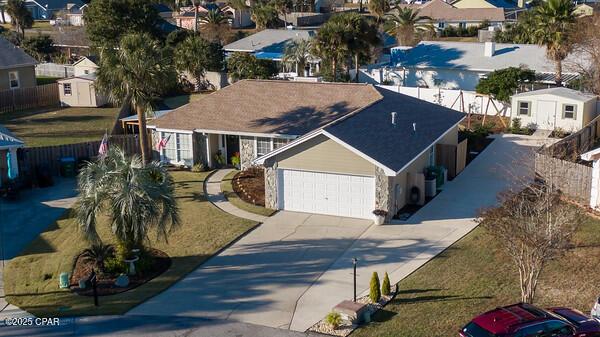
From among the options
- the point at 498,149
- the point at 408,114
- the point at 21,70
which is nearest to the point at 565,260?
the point at 408,114

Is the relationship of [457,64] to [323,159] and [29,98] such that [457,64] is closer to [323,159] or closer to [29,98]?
[323,159]

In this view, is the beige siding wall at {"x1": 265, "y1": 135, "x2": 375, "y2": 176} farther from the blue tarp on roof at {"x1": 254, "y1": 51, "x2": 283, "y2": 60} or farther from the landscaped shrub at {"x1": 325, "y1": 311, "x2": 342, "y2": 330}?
the blue tarp on roof at {"x1": 254, "y1": 51, "x2": 283, "y2": 60}

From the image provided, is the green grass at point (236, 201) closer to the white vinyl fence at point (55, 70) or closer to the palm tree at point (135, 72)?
the palm tree at point (135, 72)

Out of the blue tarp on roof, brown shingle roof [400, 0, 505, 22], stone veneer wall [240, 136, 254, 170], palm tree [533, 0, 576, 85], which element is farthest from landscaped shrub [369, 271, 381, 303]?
brown shingle roof [400, 0, 505, 22]

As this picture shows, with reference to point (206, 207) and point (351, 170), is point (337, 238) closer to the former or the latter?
point (351, 170)

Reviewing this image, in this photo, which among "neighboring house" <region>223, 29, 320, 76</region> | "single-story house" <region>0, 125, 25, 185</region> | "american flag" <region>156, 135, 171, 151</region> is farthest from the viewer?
"neighboring house" <region>223, 29, 320, 76</region>
